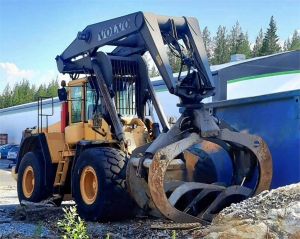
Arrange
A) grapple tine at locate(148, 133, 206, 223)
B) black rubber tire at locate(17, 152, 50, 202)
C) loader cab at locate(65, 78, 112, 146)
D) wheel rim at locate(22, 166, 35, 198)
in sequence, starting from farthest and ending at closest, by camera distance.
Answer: wheel rim at locate(22, 166, 35, 198), black rubber tire at locate(17, 152, 50, 202), loader cab at locate(65, 78, 112, 146), grapple tine at locate(148, 133, 206, 223)

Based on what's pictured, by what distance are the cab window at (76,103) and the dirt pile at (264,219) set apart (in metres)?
4.88

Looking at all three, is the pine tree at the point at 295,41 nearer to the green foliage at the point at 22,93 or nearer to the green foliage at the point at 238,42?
the green foliage at the point at 238,42

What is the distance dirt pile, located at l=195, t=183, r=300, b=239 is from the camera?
461 centimetres

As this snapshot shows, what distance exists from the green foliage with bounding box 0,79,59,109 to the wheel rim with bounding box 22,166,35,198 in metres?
66.6

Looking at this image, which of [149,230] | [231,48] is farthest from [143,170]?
[231,48]

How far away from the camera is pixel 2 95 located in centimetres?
8381

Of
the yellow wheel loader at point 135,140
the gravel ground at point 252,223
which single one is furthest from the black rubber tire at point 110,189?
the gravel ground at point 252,223

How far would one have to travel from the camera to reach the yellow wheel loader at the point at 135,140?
7367mm

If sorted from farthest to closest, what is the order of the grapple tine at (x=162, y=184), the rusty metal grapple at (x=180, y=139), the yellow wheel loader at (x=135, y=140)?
the yellow wheel loader at (x=135, y=140) < the rusty metal grapple at (x=180, y=139) < the grapple tine at (x=162, y=184)

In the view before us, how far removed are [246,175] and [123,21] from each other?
3167 millimetres

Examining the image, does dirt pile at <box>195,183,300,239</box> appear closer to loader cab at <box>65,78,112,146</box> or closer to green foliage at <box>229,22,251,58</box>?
loader cab at <box>65,78,112,146</box>

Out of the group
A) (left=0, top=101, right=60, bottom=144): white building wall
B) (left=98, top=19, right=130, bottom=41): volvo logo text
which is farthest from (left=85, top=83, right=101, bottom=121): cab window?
(left=0, top=101, right=60, bottom=144): white building wall

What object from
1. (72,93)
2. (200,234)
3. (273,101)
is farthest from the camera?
(72,93)

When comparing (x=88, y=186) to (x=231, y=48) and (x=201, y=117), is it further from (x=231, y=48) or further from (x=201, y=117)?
(x=231, y=48)
